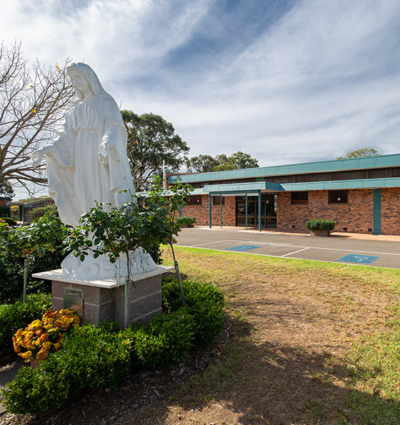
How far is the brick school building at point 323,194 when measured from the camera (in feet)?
57.2

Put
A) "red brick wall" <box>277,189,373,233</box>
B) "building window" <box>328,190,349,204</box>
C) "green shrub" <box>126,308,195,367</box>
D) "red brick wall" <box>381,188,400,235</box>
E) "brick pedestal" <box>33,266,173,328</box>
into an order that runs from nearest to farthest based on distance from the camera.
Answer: "green shrub" <box>126,308,195,367</box>
"brick pedestal" <box>33,266,173,328</box>
"red brick wall" <box>381,188,400,235</box>
"red brick wall" <box>277,189,373,233</box>
"building window" <box>328,190,349,204</box>

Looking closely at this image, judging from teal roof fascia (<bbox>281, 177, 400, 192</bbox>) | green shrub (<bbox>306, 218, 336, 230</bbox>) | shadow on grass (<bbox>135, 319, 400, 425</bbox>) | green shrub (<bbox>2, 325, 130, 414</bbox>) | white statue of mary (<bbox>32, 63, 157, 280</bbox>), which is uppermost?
teal roof fascia (<bbox>281, 177, 400, 192</bbox>)

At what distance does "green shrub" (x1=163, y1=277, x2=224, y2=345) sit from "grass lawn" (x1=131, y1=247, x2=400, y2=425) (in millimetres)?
300

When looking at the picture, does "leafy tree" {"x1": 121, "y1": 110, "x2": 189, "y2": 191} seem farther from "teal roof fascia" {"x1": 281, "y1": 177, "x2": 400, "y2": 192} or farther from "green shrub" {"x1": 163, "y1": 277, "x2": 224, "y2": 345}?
"green shrub" {"x1": 163, "y1": 277, "x2": 224, "y2": 345}

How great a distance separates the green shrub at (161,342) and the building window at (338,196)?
18564 millimetres

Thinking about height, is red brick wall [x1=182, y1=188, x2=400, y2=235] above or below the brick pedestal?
above

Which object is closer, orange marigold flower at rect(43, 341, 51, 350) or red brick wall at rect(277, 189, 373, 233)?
orange marigold flower at rect(43, 341, 51, 350)

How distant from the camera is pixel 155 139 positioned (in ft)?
102

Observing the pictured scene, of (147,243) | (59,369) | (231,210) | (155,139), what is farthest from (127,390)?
(155,139)

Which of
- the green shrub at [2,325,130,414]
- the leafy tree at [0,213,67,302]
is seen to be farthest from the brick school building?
the green shrub at [2,325,130,414]

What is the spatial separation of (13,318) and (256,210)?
70.0 feet

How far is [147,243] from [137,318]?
3.95 feet

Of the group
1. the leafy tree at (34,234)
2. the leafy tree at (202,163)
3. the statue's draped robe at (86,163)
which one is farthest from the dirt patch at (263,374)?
the leafy tree at (202,163)

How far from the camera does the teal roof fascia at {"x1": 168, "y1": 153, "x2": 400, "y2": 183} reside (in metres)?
17.5
